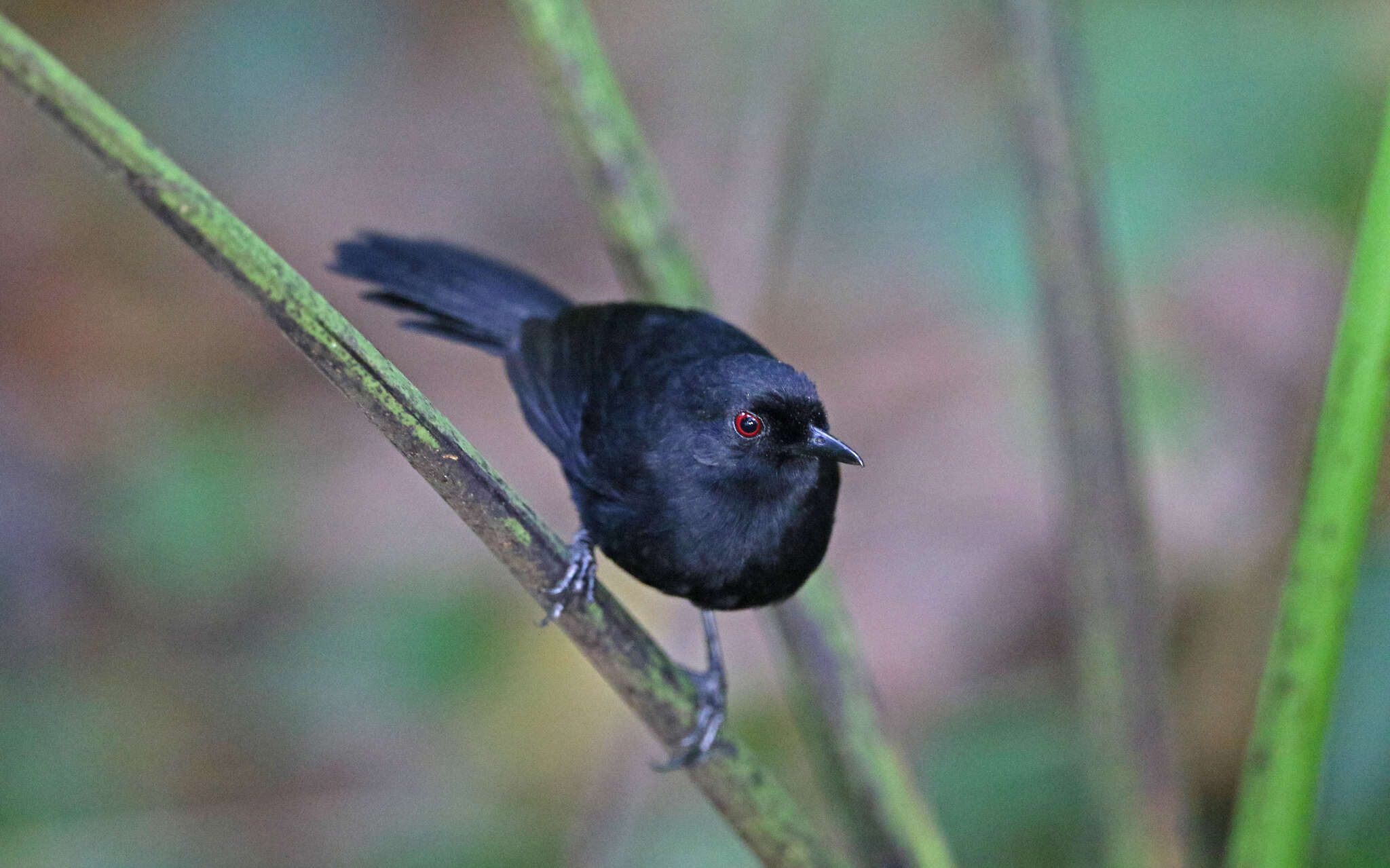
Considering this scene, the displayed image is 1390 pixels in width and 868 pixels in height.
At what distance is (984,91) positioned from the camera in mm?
4840

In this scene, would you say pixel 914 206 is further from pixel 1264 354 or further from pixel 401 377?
pixel 401 377

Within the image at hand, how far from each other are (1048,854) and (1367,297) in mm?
1813

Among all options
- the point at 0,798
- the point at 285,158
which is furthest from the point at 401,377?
the point at 285,158

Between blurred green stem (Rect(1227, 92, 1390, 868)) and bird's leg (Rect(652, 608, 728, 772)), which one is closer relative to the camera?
blurred green stem (Rect(1227, 92, 1390, 868))

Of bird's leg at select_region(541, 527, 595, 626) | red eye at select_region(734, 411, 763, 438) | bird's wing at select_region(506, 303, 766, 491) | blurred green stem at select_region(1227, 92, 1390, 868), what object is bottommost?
blurred green stem at select_region(1227, 92, 1390, 868)

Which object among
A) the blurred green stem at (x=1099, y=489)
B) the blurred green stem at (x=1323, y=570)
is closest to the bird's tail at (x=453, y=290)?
the blurred green stem at (x=1099, y=489)

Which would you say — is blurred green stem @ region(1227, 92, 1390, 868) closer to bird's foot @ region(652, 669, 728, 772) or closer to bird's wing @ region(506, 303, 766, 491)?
bird's foot @ region(652, 669, 728, 772)

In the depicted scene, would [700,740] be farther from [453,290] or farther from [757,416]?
[453,290]

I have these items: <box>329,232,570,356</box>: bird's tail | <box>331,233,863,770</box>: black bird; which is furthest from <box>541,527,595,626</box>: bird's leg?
<box>329,232,570,356</box>: bird's tail

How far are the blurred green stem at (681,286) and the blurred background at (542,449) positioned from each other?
22.6 inches

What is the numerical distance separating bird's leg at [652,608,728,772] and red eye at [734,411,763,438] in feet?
1.00

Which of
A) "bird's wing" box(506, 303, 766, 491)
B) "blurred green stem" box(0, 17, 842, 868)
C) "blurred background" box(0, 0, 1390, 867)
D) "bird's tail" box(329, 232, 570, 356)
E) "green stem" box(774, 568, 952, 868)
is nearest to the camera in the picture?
"blurred green stem" box(0, 17, 842, 868)

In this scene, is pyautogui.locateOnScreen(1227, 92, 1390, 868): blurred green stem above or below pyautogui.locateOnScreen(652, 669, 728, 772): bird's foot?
below

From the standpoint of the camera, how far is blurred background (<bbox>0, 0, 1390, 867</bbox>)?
3.33 metres
